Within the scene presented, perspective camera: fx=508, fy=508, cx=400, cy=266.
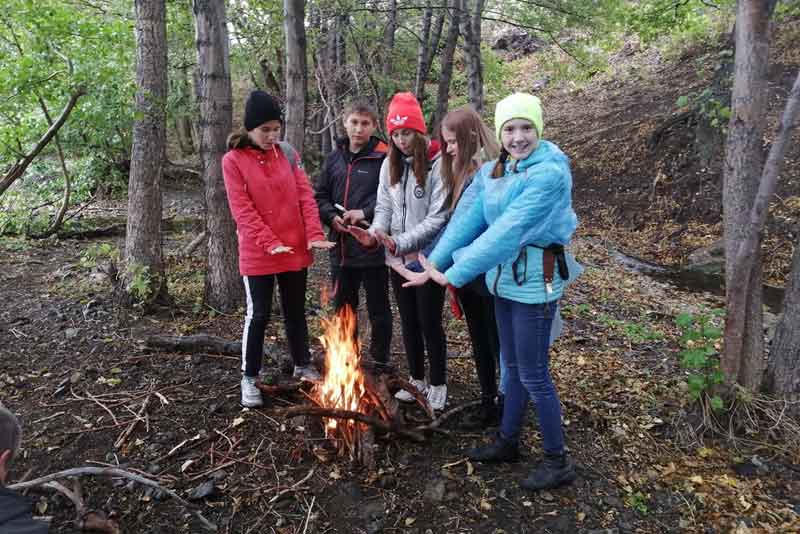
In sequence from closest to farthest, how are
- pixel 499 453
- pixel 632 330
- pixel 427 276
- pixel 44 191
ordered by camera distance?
pixel 427 276 < pixel 499 453 < pixel 632 330 < pixel 44 191

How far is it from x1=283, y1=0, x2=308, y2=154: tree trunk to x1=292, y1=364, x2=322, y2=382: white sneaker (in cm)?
300

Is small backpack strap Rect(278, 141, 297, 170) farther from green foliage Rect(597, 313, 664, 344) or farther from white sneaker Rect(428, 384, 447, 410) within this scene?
green foliage Rect(597, 313, 664, 344)

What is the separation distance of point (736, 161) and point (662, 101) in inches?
553

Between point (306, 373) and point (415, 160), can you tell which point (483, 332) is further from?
point (306, 373)

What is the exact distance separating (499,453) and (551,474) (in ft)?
1.10

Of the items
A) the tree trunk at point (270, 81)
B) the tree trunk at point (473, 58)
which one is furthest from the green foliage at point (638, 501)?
the tree trunk at point (270, 81)

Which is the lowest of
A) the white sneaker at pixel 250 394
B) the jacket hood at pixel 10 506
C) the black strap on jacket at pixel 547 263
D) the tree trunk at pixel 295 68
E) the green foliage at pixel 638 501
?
the green foliage at pixel 638 501

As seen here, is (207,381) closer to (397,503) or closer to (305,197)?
(305,197)

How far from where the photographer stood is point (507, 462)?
316 cm

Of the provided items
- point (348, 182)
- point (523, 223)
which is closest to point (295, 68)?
point (348, 182)

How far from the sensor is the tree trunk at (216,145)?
483 cm

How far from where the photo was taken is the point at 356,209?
389 centimetres

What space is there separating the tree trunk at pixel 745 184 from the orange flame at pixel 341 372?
247 centimetres

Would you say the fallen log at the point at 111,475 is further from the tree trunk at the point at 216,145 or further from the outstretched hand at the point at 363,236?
the tree trunk at the point at 216,145
